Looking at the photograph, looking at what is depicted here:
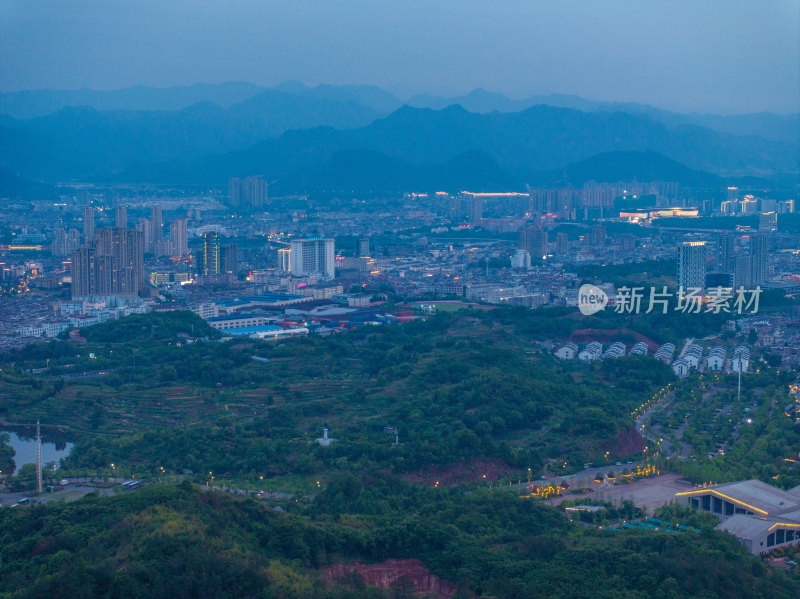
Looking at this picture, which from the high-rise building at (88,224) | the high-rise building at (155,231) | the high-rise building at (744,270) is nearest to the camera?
the high-rise building at (744,270)

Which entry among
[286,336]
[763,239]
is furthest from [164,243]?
[763,239]

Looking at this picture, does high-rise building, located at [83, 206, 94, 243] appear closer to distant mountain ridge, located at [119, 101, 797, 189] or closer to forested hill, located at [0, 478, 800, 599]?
distant mountain ridge, located at [119, 101, 797, 189]

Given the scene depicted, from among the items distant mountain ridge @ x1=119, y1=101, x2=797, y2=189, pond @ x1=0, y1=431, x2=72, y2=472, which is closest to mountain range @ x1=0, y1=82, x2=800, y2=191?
distant mountain ridge @ x1=119, y1=101, x2=797, y2=189

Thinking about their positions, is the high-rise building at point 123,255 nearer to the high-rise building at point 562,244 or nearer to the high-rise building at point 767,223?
the high-rise building at point 562,244

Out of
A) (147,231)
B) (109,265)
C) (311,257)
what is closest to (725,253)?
(311,257)

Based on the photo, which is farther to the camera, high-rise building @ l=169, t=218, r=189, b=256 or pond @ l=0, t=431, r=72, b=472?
high-rise building @ l=169, t=218, r=189, b=256

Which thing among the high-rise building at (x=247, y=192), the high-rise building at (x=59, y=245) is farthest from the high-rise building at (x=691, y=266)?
the high-rise building at (x=247, y=192)

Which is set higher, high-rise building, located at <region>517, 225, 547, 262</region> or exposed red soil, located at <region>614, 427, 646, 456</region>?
high-rise building, located at <region>517, 225, 547, 262</region>
